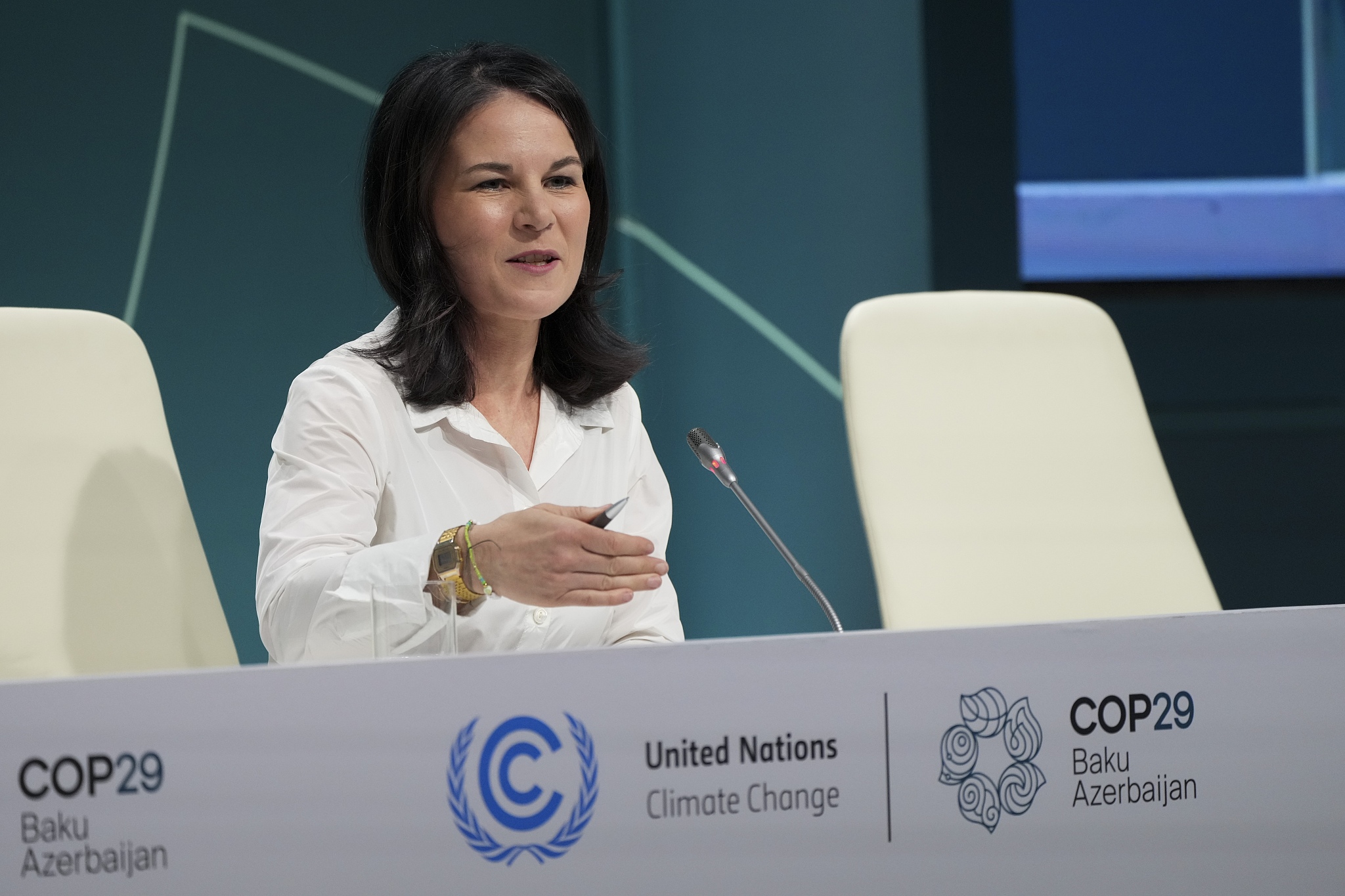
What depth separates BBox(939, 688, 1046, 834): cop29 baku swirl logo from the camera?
0.82 m

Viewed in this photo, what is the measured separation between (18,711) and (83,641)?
0.81 meters

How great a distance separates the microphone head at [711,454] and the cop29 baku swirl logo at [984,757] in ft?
1.78

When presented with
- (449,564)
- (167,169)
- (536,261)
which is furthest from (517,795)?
(167,169)

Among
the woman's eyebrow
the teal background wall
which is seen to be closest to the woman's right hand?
the woman's eyebrow

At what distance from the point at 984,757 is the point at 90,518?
3.72ft

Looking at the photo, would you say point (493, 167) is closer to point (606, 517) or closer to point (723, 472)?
point (723, 472)

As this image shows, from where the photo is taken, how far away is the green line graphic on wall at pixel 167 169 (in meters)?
2.73

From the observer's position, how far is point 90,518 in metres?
1.50

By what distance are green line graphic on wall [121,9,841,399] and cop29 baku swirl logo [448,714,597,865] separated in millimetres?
1938

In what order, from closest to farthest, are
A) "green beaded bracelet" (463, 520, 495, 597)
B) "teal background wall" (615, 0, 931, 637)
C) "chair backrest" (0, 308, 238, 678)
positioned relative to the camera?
"green beaded bracelet" (463, 520, 495, 597)
"chair backrest" (0, 308, 238, 678)
"teal background wall" (615, 0, 931, 637)

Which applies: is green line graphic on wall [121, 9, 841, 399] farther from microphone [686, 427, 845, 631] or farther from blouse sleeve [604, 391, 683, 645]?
microphone [686, 427, 845, 631]

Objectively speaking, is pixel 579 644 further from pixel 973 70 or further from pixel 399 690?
pixel 973 70

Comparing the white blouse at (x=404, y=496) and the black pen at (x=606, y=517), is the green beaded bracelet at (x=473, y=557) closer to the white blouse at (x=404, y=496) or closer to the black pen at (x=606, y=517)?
the white blouse at (x=404, y=496)

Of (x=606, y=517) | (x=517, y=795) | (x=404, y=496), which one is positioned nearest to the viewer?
(x=517, y=795)
